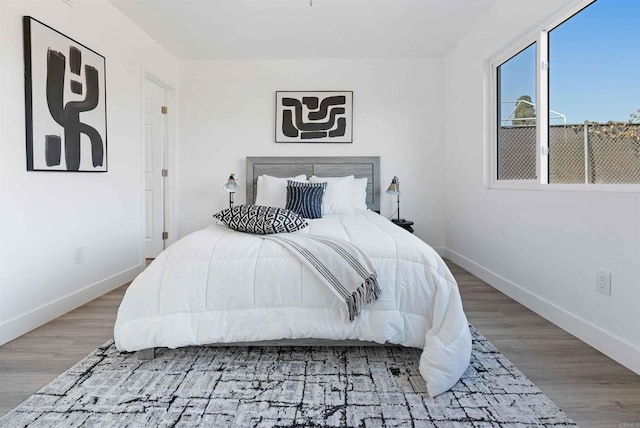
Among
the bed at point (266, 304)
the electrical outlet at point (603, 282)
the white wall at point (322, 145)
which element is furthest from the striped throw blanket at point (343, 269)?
the white wall at point (322, 145)

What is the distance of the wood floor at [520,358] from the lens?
1551 mm

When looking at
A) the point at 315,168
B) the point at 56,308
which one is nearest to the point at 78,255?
the point at 56,308

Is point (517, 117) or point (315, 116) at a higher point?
point (315, 116)

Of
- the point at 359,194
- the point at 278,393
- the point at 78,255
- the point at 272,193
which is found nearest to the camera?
the point at 278,393

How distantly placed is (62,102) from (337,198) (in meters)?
2.32

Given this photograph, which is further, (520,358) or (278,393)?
(520,358)

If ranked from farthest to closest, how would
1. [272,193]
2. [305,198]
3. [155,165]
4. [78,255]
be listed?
[155,165], [272,193], [305,198], [78,255]

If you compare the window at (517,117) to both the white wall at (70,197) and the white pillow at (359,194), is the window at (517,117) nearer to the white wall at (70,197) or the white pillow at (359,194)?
the white pillow at (359,194)

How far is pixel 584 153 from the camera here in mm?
2342

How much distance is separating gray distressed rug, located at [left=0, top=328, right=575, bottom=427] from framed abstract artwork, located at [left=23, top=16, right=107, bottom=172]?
4.60 feet

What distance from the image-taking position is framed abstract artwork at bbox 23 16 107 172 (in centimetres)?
235

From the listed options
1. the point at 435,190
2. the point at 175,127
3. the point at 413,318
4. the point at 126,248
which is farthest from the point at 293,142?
the point at 413,318

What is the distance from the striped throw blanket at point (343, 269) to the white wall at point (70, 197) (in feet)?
5.35

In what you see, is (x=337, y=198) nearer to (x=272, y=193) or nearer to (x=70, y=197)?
(x=272, y=193)
